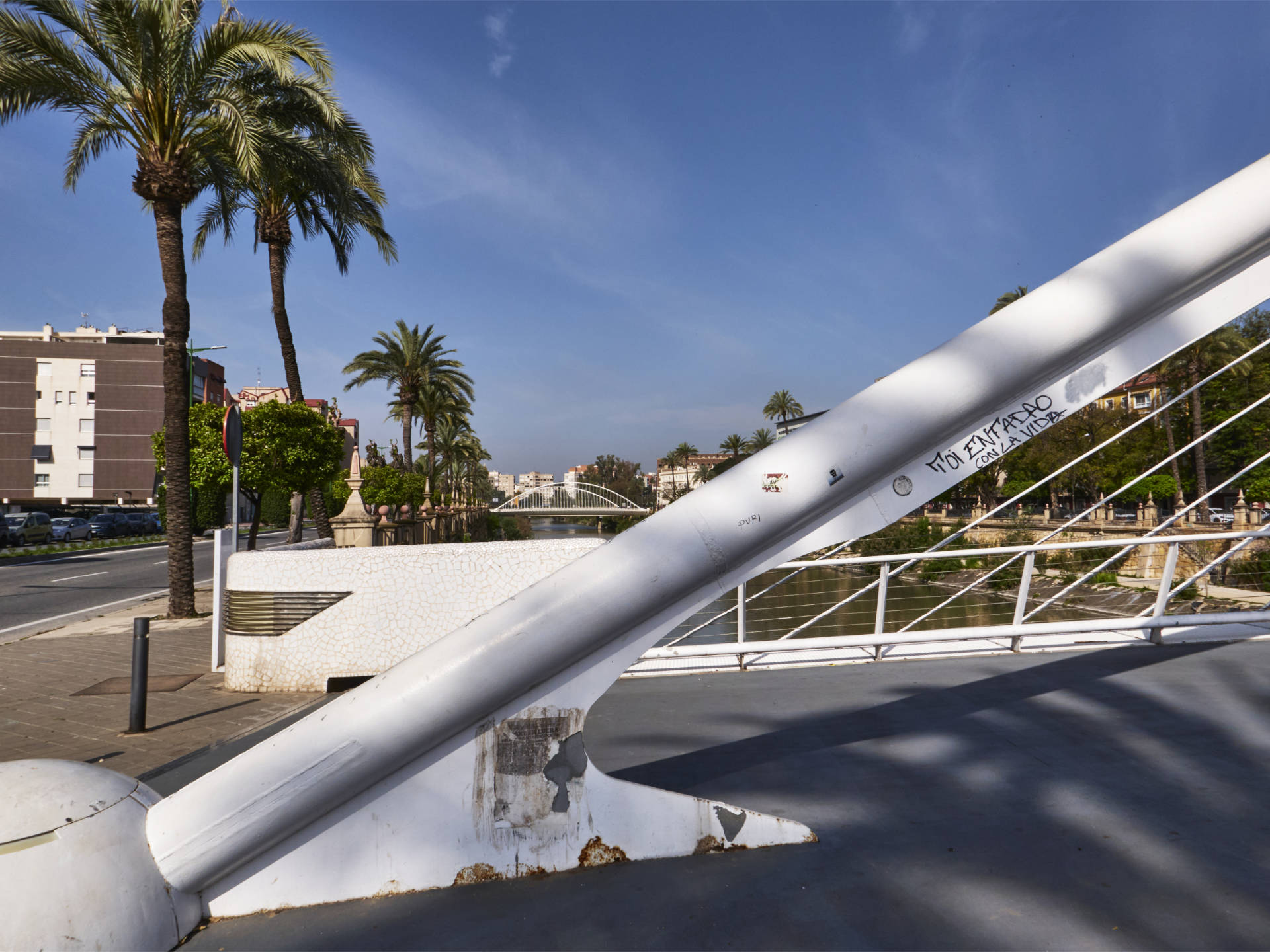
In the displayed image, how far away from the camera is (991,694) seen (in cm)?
396

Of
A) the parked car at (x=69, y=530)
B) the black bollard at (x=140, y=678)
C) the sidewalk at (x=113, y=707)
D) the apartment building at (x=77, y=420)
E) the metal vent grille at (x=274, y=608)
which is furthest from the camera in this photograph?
the apartment building at (x=77, y=420)

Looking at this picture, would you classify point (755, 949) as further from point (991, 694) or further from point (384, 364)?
point (384, 364)

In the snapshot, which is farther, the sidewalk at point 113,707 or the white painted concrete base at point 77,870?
the sidewalk at point 113,707

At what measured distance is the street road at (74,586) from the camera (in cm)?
1100

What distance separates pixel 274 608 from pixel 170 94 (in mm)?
8199

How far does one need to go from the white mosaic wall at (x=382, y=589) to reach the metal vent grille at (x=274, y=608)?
Answer: 0.14ft

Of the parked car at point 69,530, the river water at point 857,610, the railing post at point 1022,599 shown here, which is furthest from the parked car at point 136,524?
the railing post at point 1022,599

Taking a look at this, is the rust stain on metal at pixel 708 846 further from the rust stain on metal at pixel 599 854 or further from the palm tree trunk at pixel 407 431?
the palm tree trunk at pixel 407 431

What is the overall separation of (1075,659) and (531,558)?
11.7ft

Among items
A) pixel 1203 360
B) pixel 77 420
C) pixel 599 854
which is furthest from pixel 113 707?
pixel 77 420

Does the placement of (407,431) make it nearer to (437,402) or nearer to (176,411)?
(437,402)

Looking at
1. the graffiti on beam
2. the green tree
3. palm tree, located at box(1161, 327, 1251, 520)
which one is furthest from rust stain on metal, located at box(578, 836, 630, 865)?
palm tree, located at box(1161, 327, 1251, 520)

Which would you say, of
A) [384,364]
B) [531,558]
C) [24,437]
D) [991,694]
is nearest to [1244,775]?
[991,694]

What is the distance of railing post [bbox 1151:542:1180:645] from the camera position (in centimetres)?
479
